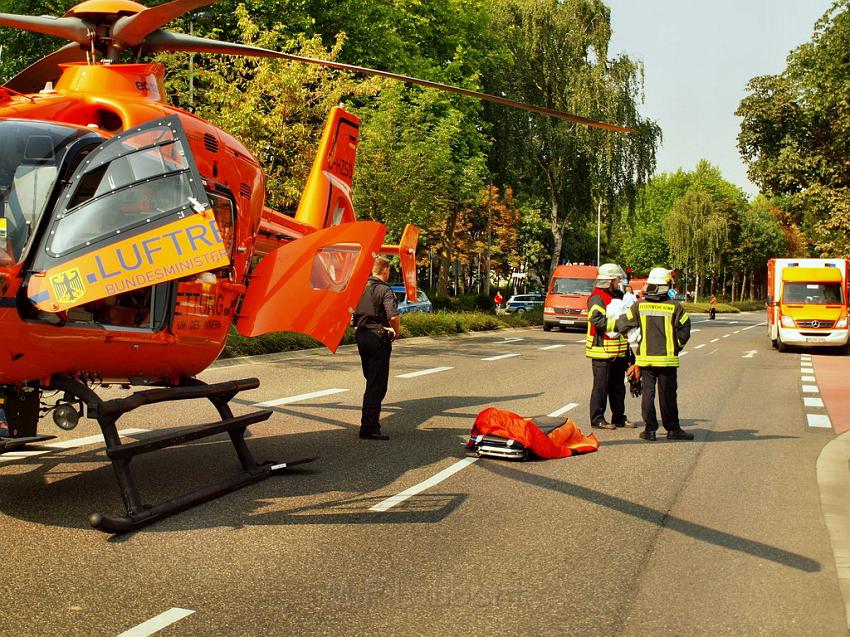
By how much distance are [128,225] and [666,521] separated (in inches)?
168

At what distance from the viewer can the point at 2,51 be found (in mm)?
26578

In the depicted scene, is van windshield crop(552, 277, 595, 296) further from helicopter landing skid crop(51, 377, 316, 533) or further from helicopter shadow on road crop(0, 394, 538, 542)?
helicopter landing skid crop(51, 377, 316, 533)

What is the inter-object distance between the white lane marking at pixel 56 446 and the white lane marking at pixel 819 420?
858 cm

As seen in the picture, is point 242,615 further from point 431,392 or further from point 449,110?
point 449,110

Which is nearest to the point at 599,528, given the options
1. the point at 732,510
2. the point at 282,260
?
the point at 732,510

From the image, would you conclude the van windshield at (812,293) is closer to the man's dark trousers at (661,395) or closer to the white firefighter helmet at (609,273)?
the white firefighter helmet at (609,273)

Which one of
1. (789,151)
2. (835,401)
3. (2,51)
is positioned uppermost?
(2,51)

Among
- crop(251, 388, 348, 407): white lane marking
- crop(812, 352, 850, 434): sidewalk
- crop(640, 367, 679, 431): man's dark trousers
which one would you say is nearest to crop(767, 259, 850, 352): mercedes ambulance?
crop(812, 352, 850, 434): sidewalk

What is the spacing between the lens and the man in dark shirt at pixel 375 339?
9789mm

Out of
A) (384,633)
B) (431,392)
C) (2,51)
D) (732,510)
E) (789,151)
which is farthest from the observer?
(789,151)

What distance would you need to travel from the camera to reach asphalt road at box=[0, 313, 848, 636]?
14.5ft

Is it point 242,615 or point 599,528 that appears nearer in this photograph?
point 242,615

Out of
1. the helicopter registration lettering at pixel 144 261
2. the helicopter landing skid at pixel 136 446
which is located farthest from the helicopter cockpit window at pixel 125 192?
the helicopter landing skid at pixel 136 446

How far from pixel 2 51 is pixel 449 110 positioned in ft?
46.3
